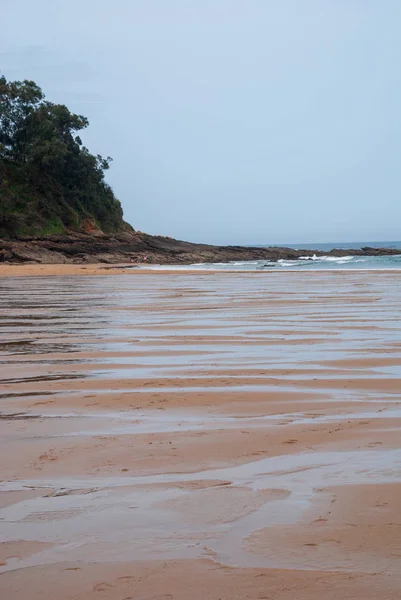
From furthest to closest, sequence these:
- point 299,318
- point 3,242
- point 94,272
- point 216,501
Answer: point 3,242 → point 94,272 → point 299,318 → point 216,501

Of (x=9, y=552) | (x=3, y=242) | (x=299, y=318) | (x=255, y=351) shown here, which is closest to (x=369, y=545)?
(x=9, y=552)

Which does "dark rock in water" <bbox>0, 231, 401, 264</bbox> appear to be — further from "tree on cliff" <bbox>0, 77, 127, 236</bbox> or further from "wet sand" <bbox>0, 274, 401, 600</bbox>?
"wet sand" <bbox>0, 274, 401, 600</bbox>

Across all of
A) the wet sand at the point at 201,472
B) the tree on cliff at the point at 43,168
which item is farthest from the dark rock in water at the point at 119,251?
the wet sand at the point at 201,472

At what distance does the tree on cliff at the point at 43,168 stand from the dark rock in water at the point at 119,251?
2.99 metres

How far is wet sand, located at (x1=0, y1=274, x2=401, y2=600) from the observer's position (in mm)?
2379

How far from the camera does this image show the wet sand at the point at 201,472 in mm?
2379

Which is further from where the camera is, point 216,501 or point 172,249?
point 172,249

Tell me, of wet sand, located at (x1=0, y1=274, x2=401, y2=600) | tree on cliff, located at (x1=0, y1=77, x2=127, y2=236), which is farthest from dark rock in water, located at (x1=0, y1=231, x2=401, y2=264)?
wet sand, located at (x1=0, y1=274, x2=401, y2=600)

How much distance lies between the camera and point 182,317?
11.8 m

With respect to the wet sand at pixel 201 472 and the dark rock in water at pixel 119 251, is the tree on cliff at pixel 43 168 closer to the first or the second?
the dark rock in water at pixel 119 251

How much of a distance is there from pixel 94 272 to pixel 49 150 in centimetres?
2263

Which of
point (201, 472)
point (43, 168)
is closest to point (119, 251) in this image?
point (43, 168)

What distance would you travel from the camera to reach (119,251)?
160 ft

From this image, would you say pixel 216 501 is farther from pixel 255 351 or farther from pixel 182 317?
pixel 182 317
